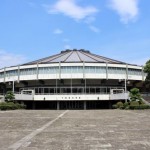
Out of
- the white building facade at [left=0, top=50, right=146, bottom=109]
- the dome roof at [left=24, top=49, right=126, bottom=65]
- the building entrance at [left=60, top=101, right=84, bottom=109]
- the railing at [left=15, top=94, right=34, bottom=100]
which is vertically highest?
the dome roof at [left=24, top=49, right=126, bottom=65]

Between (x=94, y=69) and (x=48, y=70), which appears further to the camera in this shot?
(x=48, y=70)

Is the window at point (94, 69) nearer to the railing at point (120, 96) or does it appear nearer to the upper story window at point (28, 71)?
the railing at point (120, 96)

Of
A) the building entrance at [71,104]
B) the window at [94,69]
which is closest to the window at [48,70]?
the window at [94,69]

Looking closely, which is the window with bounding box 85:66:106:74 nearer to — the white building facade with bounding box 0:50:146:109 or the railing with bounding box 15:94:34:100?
the white building facade with bounding box 0:50:146:109

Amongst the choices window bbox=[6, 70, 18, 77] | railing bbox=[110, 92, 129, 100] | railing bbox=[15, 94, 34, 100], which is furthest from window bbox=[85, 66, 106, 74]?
window bbox=[6, 70, 18, 77]

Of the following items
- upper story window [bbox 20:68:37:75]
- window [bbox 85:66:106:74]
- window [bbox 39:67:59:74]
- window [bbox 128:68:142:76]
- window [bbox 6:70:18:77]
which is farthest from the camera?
window [bbox 6:70:18:77]

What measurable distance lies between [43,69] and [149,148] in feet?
205

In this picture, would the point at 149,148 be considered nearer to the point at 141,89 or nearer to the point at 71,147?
the point at 71,147

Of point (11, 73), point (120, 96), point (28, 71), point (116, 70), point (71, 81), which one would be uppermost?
point (116, 70)

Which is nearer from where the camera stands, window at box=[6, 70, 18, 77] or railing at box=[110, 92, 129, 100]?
railing at box=[110, 92, 129, 100]

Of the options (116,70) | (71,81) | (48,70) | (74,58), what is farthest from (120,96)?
(74,58)

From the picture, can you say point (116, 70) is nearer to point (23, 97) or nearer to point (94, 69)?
point (94, 69)

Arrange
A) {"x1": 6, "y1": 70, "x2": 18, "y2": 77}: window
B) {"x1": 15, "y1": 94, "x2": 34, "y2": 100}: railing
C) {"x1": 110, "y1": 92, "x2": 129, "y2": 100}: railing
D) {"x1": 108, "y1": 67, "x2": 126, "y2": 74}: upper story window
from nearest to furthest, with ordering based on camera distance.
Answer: {"x1": 110, "y1": 92, "x2": 129, "y2": 100}: railing
{"x1": 15, "y1": 94, "x2": 34, "y2": 100}: railing
{"x1": 108, "y1": 67, "x2": 126, "y2": 74}: upper story window
{"x1": 6, "y1": 70, "x2": 18, "y2": 77}: window

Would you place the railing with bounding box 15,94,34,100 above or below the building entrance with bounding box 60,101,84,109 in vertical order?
above
